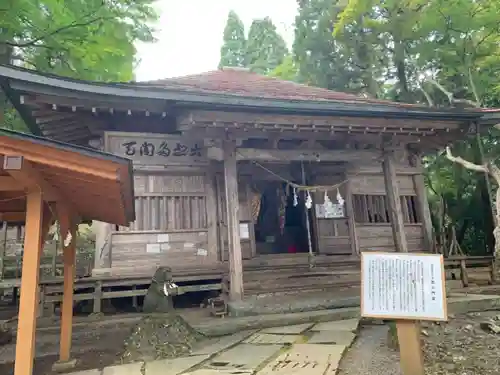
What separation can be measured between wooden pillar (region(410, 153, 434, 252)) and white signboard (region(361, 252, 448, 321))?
7810 mm

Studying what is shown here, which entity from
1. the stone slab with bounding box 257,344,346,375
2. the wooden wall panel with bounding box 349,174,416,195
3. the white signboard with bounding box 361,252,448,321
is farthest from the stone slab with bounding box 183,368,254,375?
the wooden wall panel with bounding box 349,174,416,195

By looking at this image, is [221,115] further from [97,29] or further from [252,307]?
[97,29]

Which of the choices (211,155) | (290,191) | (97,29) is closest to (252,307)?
(211,155)

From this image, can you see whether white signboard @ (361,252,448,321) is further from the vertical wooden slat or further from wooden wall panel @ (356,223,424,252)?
wooden wall panel @ (356,223,424,252)

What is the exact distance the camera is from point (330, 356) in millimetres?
4699

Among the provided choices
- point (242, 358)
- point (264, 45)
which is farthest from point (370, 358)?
point (264, 45)

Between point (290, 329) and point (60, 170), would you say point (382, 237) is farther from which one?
point (60, 170)

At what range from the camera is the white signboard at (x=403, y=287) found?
3.47m

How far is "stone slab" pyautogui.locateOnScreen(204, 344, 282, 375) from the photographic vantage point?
14.6 ft

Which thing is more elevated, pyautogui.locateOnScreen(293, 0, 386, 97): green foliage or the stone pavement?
pyautogui.locateOnScreen(293, 0, 386, 97): green foliage

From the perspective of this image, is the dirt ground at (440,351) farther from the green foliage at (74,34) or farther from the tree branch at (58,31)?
the tree branch at (58,31)

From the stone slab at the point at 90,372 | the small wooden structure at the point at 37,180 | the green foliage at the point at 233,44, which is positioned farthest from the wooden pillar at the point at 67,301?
the green foliage at the point at 233,44

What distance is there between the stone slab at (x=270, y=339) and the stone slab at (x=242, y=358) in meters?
0.23

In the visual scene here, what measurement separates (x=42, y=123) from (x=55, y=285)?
349cm
